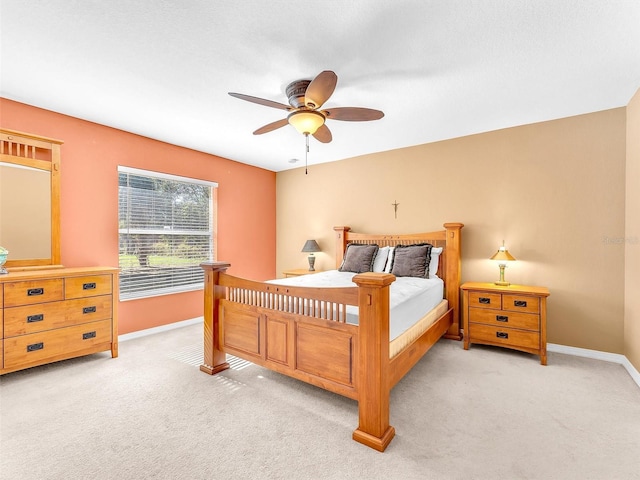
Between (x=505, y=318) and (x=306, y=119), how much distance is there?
9.27 feet

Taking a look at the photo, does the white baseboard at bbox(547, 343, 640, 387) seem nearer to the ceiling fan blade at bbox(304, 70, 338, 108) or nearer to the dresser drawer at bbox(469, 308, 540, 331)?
the dresser drawer at bbox(469, 308, 540, 331)

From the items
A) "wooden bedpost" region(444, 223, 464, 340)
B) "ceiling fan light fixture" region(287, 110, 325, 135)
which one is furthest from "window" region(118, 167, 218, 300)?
"wooden bedpost" region(444, 223, 464, 340)

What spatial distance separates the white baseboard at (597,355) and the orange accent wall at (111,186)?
Answer: 4.34 metres

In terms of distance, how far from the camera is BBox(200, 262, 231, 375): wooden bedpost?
9.12ft

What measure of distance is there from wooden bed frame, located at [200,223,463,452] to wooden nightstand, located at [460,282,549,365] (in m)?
0.36

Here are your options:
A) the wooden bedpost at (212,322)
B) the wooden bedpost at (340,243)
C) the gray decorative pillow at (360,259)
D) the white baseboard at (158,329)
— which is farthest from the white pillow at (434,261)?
the white baseboard at (158,329)

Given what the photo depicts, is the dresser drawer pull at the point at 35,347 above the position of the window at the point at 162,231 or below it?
below

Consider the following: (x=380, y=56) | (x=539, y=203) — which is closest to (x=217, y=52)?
(x=380, y=56)

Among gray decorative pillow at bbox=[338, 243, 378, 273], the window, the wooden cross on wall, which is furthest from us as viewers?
the wooden cross on wall

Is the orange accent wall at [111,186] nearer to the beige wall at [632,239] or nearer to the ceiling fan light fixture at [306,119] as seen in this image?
the ceiling fan light fixture at [306,119]

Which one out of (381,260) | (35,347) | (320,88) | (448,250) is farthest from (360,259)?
(35,347)

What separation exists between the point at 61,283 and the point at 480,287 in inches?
166

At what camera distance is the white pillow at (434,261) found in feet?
12.4

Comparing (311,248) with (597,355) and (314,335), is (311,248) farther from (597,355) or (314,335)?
(597,355)
